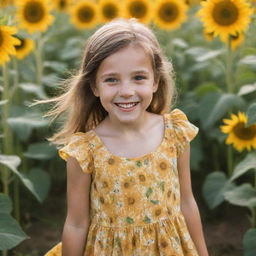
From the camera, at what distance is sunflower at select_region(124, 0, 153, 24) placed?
4223 millimetres

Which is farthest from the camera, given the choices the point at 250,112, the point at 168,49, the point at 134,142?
the point at 168,49

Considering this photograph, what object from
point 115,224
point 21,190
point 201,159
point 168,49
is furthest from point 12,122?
point 168,49

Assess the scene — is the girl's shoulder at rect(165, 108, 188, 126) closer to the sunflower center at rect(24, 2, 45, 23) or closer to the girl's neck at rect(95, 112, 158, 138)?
the girl's neck at rect(95, 112, 158, 138)

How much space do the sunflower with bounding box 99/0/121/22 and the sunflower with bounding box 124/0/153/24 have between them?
3.1 inches

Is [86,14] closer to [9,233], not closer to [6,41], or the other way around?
[6,41]

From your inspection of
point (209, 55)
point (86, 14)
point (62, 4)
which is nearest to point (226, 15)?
point (209, 55)

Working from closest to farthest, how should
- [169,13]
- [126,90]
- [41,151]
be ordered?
[126,90] < [41,151] < [169,13]

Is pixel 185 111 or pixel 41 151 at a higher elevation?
pixel 185 111

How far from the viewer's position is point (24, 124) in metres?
3.26

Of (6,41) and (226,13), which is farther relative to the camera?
(226,13)

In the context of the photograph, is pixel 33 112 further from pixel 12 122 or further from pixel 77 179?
pixel 77 179

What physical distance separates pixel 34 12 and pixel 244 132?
166 centimetres

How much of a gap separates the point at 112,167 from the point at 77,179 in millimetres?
129

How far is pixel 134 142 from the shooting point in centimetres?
214
